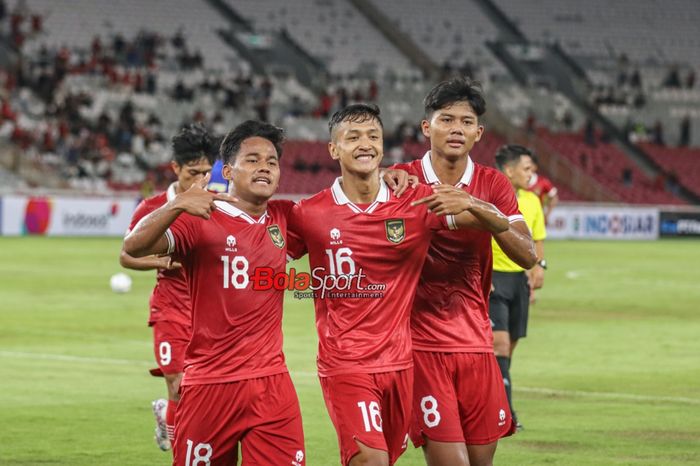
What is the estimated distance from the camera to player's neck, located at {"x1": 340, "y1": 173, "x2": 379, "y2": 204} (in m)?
7.01

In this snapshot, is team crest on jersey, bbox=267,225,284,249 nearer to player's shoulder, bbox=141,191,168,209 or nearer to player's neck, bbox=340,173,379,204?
player's neck, bbox=340,173,379,204

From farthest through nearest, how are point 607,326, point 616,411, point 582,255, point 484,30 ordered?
point 484,30 → point 582,255 → point 607,326 → point 616,411

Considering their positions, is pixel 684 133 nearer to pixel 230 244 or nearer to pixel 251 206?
pixel 251 206

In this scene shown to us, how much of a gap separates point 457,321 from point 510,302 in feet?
14.2

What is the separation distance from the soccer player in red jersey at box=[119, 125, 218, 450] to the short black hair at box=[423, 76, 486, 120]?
261 cm

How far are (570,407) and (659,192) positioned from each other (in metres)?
44.3

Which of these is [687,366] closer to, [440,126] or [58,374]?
[58,374]

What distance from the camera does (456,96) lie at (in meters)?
7.48

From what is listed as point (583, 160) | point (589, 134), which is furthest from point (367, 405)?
point (589, 134)

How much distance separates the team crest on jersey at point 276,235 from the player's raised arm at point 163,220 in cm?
37

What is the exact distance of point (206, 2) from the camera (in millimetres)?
56156

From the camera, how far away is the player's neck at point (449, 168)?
7578mm

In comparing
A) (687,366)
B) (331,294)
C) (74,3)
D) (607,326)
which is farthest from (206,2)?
(331,294)

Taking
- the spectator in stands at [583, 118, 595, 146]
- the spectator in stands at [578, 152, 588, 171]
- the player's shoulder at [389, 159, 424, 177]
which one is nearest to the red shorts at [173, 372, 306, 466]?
the player's shoulder at [389, 159, 424, 177]
